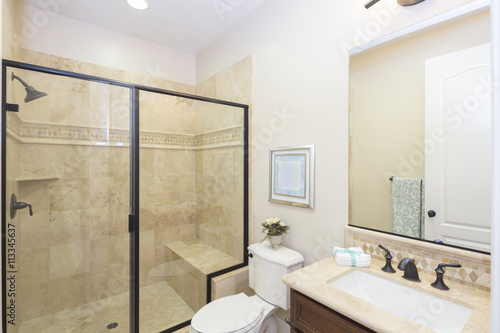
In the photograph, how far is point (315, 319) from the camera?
100 centimetres

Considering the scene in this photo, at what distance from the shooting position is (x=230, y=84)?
2.34 metres

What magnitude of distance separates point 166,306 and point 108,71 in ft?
7.35

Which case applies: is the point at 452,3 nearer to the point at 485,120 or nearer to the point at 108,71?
the point at 485,120

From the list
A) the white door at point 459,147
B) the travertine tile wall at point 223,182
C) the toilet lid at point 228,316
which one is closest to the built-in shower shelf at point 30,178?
the travertine tile wall at point 223,182

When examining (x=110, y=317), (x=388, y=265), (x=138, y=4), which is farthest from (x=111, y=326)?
(x=138, y=4)

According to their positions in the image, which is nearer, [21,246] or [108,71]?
[21,246]

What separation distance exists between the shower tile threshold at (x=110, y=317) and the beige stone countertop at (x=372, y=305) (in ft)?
4.24

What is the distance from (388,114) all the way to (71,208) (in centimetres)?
216

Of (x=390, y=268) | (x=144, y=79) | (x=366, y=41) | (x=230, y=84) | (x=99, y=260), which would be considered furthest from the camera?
(x=144, y=79)

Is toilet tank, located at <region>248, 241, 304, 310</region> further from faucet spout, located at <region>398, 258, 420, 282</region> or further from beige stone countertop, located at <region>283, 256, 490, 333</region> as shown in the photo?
faucet spout, located at <region>398, 258, 420, 282</region>

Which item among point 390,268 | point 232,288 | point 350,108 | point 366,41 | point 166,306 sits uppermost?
point 366,41

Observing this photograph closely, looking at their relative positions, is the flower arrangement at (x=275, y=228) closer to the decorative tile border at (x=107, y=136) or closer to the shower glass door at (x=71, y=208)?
the decorative tile border at (x=107, y=136)

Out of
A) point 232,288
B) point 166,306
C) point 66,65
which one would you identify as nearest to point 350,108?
point 232,288

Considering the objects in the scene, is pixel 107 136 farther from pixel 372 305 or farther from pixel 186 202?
pixel 372 305
